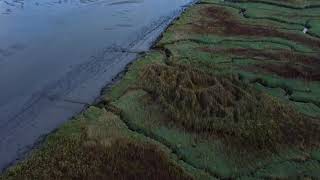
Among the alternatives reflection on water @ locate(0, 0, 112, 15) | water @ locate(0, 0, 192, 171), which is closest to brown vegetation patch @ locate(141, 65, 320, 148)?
water @ locate(0, 0, 192, 171)

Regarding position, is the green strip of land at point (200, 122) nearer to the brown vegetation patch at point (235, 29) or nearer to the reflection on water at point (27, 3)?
the brown vegetation patch at point (235, 29)

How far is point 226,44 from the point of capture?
744 inches

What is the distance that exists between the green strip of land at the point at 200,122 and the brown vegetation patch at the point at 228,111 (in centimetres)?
2

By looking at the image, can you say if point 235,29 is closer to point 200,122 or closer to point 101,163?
point 200,122

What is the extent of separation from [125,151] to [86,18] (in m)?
11.3

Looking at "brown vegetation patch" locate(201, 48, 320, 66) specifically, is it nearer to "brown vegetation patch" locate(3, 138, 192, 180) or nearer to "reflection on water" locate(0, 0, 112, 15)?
"brown vegetation patch" locate(3, 138, 192, 180)

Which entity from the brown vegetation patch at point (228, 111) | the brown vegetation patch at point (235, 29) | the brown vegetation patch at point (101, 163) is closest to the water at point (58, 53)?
the brown vegetation patch at point (101, 163)

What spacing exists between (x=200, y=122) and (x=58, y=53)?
6626 millimetres

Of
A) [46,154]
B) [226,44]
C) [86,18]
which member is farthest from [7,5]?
[46,154]

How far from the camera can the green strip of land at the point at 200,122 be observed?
10.6 m

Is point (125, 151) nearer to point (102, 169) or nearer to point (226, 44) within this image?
point (102, 169)

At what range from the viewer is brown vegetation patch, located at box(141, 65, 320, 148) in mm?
11945

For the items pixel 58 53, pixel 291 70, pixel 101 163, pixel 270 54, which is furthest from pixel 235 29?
pixel 101 163

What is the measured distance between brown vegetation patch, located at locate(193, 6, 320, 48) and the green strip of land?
1.17 metres
